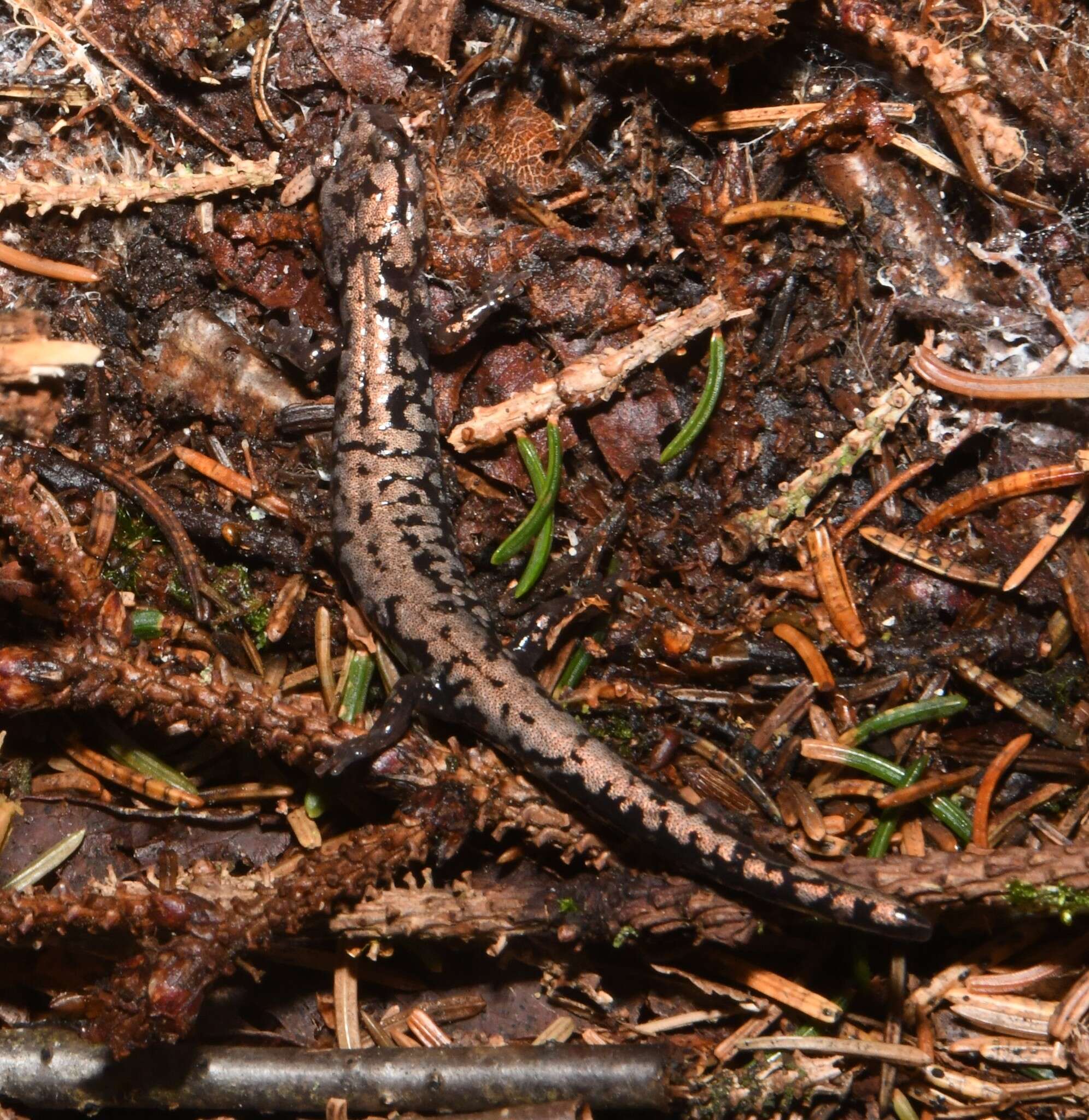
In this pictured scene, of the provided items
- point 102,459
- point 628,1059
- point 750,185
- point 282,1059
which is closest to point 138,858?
point 282,1059

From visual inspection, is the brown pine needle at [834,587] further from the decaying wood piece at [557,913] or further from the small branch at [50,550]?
the small branch at [50,550]

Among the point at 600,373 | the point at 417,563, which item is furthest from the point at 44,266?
the point at 600,373

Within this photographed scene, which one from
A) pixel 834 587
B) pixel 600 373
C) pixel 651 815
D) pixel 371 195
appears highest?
pixel 371 195

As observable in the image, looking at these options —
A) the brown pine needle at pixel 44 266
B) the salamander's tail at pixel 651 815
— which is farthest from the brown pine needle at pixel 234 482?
the salamander's tail at pixel 651 815

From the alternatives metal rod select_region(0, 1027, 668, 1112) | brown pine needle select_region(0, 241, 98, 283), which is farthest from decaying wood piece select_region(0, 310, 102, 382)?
metal rod select_region(0, 1027, 668, 1112)

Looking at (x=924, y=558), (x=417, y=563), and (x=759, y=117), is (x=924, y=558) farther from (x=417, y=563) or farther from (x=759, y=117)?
(x=417, y=563)

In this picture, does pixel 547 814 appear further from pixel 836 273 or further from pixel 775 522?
pixel 836 273
